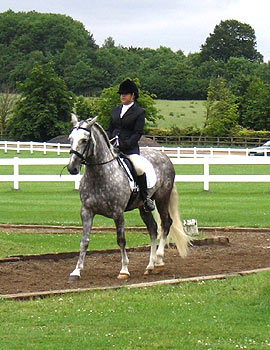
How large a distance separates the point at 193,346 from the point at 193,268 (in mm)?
5014

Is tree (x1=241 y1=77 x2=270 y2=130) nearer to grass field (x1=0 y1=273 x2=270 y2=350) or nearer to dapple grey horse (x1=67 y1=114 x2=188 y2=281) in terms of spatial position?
dapple grey horse (x1=67 y1=114 x2=188 y2=281)

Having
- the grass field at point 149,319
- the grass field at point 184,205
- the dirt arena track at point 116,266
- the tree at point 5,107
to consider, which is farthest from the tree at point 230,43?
the grass field at point 149,319

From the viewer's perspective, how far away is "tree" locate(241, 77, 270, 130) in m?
86.8

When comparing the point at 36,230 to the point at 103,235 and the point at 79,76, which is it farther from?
the point at 79,76

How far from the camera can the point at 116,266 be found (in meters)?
13.0

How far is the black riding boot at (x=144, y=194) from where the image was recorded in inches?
484

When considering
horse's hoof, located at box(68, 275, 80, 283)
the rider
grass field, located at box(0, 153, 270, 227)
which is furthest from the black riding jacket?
grass field, located at box(0, 153, 270, 227)

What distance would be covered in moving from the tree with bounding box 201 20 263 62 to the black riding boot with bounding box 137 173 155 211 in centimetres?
13928

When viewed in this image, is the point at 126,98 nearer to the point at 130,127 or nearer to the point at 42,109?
the point at 130,127

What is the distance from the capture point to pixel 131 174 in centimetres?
1217

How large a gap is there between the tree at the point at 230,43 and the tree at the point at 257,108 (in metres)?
60.3

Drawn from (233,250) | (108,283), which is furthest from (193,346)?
(233,250)

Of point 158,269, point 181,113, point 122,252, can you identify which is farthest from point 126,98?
point 181,113

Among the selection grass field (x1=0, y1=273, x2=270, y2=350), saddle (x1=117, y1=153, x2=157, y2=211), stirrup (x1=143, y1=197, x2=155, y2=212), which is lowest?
grass field (x1=0, y1=273, x2=270, y2=350)
